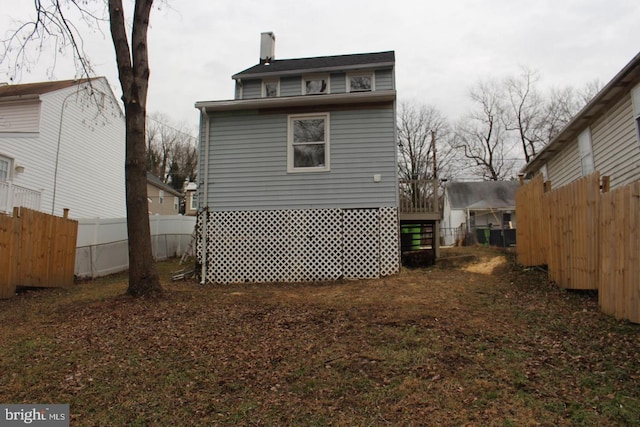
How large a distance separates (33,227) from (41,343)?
4515 millimetres

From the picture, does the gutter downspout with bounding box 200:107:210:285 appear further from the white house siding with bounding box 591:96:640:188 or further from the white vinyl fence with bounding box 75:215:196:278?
the white house siding with bounding box 591:96:640:188

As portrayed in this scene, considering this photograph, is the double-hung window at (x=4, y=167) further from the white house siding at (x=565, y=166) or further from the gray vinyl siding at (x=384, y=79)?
the white house siding at (x=565, y=166)

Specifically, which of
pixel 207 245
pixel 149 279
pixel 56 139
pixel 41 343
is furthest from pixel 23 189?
pixel 41 343

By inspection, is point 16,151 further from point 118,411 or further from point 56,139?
point 118,411

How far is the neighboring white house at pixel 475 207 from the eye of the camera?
26.2 m

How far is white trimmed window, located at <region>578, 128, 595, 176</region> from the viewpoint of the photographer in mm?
10086

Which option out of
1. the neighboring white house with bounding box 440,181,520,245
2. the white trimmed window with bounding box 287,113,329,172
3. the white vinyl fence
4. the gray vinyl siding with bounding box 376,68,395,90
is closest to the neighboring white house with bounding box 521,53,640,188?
the gray vinyl siding with bounding box 376,68,395,90

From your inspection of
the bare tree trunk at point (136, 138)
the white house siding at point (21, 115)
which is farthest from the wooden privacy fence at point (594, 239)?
the white house siding at point (21, 115)

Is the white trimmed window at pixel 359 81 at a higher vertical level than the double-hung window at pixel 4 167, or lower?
higher

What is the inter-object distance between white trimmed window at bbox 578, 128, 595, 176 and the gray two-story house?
4968 millimetres

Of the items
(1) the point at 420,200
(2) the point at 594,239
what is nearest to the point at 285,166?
(1) the point at 420,200

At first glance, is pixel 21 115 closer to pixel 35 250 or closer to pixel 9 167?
pixel 9 167

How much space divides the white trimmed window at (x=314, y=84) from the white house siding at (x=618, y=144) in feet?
27.4

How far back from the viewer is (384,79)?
14.1 metres
